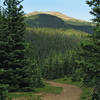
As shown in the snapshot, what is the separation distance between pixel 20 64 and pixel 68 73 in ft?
243

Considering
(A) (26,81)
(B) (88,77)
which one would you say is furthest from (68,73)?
(B) (88,77)

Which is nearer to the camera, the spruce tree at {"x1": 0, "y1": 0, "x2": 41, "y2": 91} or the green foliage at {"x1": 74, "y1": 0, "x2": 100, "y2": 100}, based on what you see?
the green foliage at {"x1": 74, "y1": 0, "x2": 100, "y2": 100}

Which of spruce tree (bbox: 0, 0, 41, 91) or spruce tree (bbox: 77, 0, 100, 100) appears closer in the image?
spruce tree (bbox: 77, 0, 100, 100)

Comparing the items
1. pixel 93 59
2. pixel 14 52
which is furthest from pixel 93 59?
pixel 14 52

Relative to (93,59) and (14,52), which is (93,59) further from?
(14,52)

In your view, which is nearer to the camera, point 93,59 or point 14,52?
point 93,59

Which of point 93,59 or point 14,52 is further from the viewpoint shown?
point 14,52

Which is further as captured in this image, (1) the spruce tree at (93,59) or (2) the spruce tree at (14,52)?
(2) the spruce tree at (14,52)

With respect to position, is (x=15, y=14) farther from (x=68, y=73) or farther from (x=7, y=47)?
(x=68, y=73)

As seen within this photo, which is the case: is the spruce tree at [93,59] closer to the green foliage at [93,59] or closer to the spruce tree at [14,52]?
the green foliage at [93,59]

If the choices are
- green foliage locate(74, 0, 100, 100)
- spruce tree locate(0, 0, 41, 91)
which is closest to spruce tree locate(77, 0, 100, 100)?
green foliage locate(74, 0, 100, 100)

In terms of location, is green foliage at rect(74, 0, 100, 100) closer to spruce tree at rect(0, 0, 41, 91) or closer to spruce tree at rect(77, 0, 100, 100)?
spruce tree at rect(77, 0, 100, 100)

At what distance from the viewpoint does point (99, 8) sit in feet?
62.4

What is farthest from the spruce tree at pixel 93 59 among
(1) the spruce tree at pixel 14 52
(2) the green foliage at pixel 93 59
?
(1) the spruce tree at pixel 14 52
